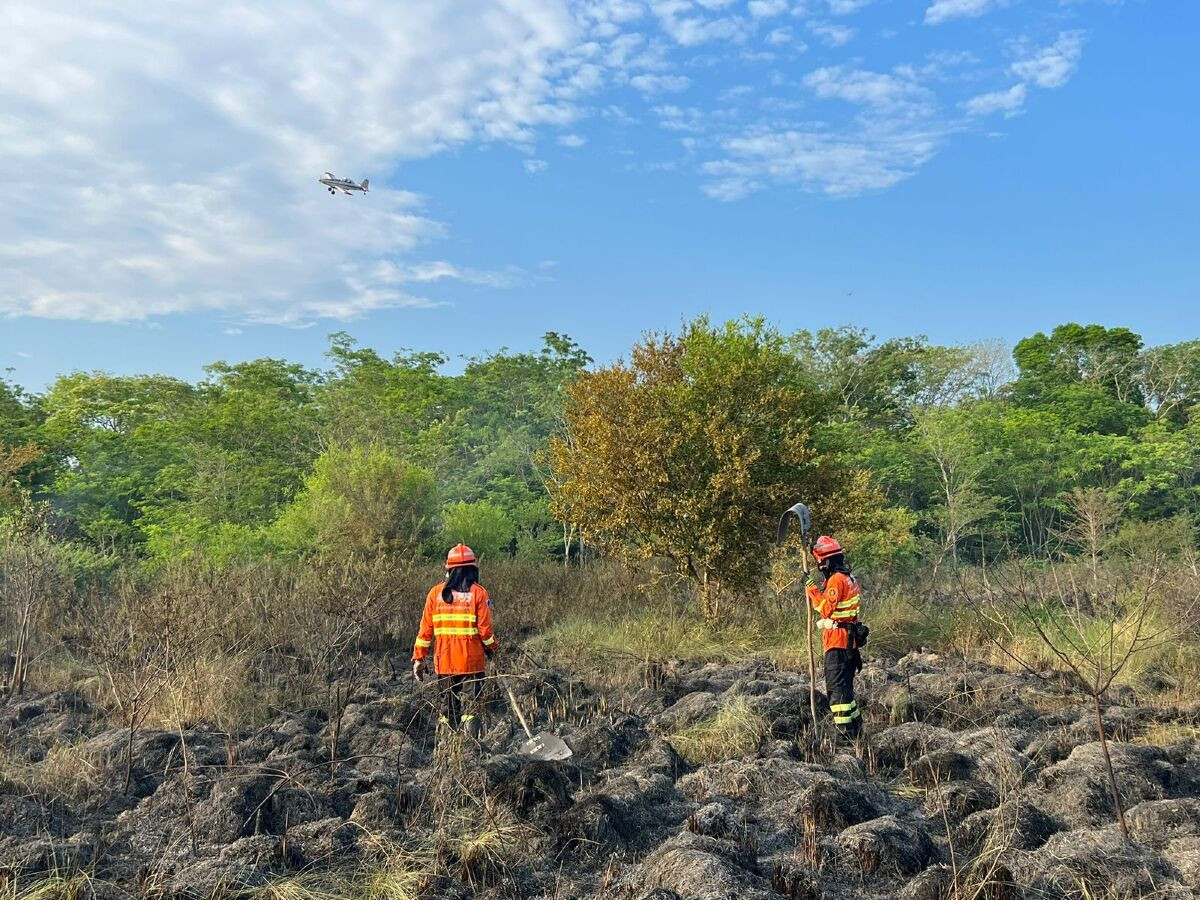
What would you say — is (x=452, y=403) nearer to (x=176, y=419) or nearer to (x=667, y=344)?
Answer: (x=176, y=419)

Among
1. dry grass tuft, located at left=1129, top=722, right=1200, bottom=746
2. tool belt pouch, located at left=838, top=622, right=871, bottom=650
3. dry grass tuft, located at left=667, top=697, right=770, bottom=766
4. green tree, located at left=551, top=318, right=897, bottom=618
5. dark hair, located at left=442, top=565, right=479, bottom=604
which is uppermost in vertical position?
green tree, located at left=551, top=318, right=897, bottom=618

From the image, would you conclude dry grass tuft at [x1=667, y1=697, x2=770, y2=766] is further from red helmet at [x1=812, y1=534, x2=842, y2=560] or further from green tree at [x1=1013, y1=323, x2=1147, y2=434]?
green tree at [x1=1013, y1=323, x2=1147, y2=434]

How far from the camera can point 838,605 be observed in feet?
23.3

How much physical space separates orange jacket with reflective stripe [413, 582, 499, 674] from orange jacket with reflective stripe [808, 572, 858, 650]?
277 centimetres

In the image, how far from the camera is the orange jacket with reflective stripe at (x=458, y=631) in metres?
7.01

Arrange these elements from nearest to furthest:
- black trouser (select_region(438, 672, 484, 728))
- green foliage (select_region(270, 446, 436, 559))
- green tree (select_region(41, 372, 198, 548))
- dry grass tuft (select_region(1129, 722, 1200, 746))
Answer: dry grass tuft (select_region(1129, 722, 1200, 746)), black trouser (select_region(438, 672, 484, 728)), green foliage (select_region(270, 446, 436, 559)), green tree (select_region(41, 372, 198, 548))

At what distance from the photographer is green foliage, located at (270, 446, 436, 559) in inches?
574

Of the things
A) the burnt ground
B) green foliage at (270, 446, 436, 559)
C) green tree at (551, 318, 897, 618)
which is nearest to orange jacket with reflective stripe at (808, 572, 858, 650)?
the burnt ground

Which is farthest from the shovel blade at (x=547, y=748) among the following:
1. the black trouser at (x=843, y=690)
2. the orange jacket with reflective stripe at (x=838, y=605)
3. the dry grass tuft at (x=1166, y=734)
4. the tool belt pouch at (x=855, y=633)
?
the dry grass tuft at (x=1166, y=734)

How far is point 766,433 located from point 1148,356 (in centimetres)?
3354

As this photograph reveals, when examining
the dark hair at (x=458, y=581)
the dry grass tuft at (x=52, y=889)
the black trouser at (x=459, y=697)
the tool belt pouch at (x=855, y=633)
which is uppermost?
the dark hair at (x=458, y=581)

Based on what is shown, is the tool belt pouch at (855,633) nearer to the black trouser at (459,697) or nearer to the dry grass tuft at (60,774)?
the black trouser at (459,697)

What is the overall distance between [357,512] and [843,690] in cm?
1010

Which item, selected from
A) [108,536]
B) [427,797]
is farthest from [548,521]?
[427,797]
